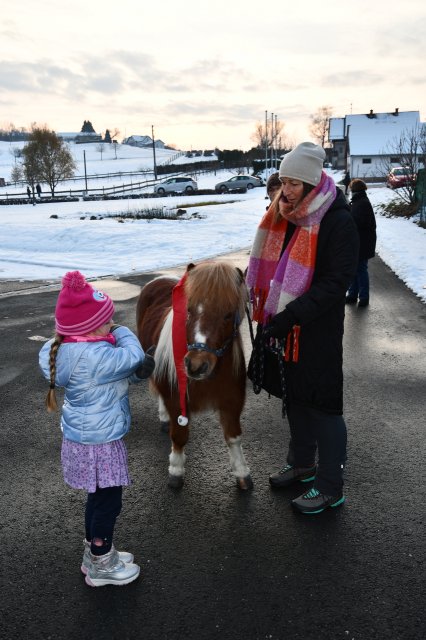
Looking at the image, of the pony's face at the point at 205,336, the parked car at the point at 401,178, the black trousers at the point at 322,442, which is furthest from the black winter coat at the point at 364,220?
the parked car at the point at 401,178

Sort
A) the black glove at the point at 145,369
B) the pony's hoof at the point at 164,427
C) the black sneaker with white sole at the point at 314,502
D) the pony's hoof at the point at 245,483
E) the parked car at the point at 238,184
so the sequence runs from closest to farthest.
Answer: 1. the black glove at the point at 145,369
2. the black sneaker with white sole at the point at 314,502
3. the pony's hoof at the point at 245,483
4. the pony's hoof at the point at 164,427
5. the parked car at the point at 238,184

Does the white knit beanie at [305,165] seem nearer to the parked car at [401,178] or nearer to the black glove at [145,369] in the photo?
the black glove at [145,369]

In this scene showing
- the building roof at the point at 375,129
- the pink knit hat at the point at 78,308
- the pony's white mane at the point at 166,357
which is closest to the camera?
the pink knit hat at the point at 78,308

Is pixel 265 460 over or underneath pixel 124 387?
underneath

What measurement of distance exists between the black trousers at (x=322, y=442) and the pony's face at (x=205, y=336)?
2.66 feet

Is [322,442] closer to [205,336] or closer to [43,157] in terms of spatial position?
[205,336]

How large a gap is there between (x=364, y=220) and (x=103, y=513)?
6834mm

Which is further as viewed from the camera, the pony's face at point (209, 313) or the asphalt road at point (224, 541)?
the pony's face at point (209, 313)

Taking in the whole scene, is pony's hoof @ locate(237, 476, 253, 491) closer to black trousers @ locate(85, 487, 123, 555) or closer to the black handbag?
the black handbag

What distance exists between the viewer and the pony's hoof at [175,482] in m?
3.70

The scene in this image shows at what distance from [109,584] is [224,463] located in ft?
4.76

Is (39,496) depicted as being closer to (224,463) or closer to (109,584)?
(109,584)

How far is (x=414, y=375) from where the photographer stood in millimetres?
5730

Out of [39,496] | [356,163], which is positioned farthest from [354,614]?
[356,163]
